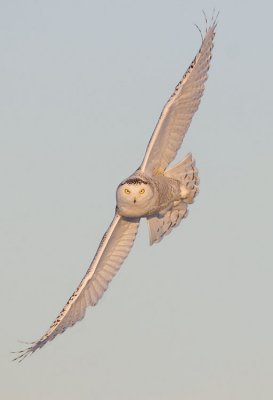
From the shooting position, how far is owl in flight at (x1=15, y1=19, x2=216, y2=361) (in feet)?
150

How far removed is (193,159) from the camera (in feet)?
Answer: 152

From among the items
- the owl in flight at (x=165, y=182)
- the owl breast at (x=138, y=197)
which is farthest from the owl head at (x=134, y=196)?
the owl in flight at (x=165, y=182)

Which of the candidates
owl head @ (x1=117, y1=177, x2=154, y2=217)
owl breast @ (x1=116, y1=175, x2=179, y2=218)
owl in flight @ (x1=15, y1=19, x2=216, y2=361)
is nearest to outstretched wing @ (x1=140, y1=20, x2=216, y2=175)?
owl in flight @ (x1=15, y1=19, x2=216, y2=361)

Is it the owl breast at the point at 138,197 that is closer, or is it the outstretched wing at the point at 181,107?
the owl breast at the point at 138,197

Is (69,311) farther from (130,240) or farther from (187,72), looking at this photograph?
(187,72)

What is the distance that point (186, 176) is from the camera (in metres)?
46.0

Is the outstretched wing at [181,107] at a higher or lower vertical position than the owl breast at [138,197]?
higher

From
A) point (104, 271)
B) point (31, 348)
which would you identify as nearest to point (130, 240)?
point (104, 271)

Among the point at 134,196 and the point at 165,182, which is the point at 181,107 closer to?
the point at 165,182

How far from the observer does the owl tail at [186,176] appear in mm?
45969

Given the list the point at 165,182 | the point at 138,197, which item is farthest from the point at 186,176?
the point at 138,197

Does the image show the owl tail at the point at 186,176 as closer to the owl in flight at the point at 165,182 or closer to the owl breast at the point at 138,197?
the owl in flight at the point at 165,182

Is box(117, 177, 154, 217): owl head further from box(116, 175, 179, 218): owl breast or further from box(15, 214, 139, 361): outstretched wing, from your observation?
box(15, 214, 139, 361): outstretched wing

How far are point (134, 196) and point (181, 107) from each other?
10.8 ft
